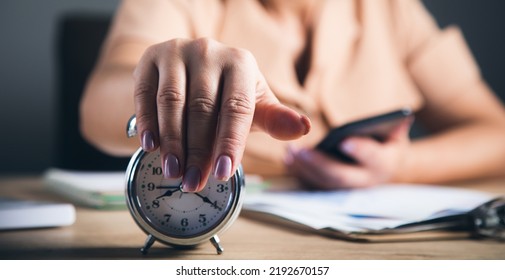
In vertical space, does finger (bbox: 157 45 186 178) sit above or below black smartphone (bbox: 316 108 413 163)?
below

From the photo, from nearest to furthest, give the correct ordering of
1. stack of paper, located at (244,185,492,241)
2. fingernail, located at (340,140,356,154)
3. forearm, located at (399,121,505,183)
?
stack of paper, located at (244,185,492,241) → fingernail, located at (340,140,356,154) → forearm, located at (399,121,505,183)

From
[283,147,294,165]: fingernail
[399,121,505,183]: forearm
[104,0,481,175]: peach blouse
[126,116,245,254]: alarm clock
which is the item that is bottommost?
[126,116,245,254]: alarm clock

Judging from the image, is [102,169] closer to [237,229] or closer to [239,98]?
[237,229]

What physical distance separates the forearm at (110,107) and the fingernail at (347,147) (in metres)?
0.32

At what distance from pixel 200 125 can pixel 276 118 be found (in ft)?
0.23

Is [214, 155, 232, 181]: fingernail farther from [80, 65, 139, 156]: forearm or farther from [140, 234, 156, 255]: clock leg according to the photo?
[80, 65, 139, 156]: forearm

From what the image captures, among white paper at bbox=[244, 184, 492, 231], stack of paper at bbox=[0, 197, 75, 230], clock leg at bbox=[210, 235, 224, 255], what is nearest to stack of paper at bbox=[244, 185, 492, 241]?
white paper at bbox=[244, 184, 492, 231]

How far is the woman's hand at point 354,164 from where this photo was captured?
0.91 m

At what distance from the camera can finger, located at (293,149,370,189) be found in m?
0.90

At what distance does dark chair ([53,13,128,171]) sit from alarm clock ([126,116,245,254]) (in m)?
0.89

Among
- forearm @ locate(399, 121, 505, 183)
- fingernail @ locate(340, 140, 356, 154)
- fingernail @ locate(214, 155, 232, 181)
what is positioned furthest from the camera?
forearm @ locate(399, 121, 505, 183)

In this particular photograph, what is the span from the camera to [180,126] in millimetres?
497

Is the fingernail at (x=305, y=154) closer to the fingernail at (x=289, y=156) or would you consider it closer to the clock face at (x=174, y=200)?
the fingernail at (x=289, y=156)

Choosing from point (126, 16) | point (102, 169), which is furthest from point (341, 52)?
point (102, 169)
